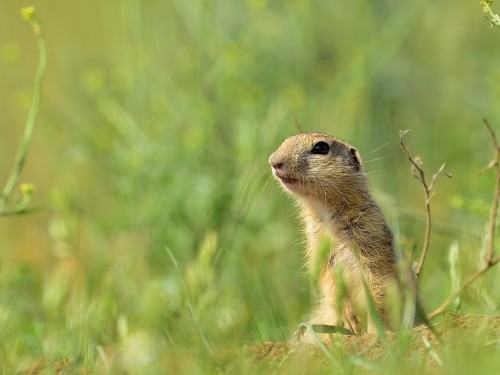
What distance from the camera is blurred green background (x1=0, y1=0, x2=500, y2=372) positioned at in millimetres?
4418

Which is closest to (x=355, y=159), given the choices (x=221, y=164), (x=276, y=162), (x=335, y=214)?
(x=335, y=214)

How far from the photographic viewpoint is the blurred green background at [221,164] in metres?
4.42

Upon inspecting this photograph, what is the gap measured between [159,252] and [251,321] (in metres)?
1.64

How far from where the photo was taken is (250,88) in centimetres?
696

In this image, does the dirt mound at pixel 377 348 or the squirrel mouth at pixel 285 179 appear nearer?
the dirt mound at pixel 377 348

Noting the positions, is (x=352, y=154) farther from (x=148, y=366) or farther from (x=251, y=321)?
(x=148, y=366)

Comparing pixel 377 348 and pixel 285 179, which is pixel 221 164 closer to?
pixel 285 179

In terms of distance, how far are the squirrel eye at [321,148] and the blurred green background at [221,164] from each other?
34 cm

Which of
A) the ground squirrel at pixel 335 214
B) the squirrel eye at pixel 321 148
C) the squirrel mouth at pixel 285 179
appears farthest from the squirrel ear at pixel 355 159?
the squirrel mouth at pixel 285 179

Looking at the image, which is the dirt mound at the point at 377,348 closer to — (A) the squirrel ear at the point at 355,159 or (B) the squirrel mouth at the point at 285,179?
(B) the squirrel mouth at the point at 285,179

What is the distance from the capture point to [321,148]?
4.89 meters

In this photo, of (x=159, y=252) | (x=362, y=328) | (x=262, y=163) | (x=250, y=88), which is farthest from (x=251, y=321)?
(x=250, y=88)

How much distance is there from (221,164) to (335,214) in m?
2.10

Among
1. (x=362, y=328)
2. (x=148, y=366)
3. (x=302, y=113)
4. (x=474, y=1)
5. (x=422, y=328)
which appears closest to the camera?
(x=148, y=366)
